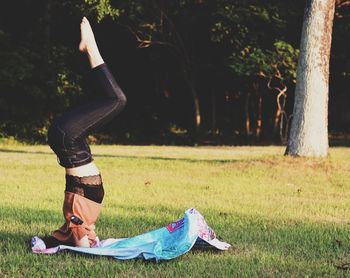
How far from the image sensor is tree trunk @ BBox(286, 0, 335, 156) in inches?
534

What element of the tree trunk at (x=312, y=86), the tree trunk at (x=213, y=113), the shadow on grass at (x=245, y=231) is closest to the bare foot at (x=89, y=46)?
the shadow on grass at (x=245, y=231)

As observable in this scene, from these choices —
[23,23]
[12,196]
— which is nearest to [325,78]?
[12,196]

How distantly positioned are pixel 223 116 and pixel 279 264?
95.8 feet

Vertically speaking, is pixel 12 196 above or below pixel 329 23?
below

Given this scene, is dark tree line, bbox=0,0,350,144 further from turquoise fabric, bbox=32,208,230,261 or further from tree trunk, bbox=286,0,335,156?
turquoise fabric, bbox=32,208,230,261

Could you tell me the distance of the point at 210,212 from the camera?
8.01 metres

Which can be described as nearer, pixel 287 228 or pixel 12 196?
pixel 287 228

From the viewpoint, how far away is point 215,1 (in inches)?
1093

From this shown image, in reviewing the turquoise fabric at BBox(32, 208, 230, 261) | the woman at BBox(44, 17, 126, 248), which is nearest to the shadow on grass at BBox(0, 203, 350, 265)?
the turquoise fabric at BBox(32, 208, 230, 261)

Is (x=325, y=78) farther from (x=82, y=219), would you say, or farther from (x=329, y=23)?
(x=82, y=219)

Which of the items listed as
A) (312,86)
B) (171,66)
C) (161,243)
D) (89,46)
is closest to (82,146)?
(89,46)

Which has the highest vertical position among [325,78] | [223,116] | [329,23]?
[329,23]

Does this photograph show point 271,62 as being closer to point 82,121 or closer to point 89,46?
point 89,46

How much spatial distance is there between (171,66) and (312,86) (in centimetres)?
1924
